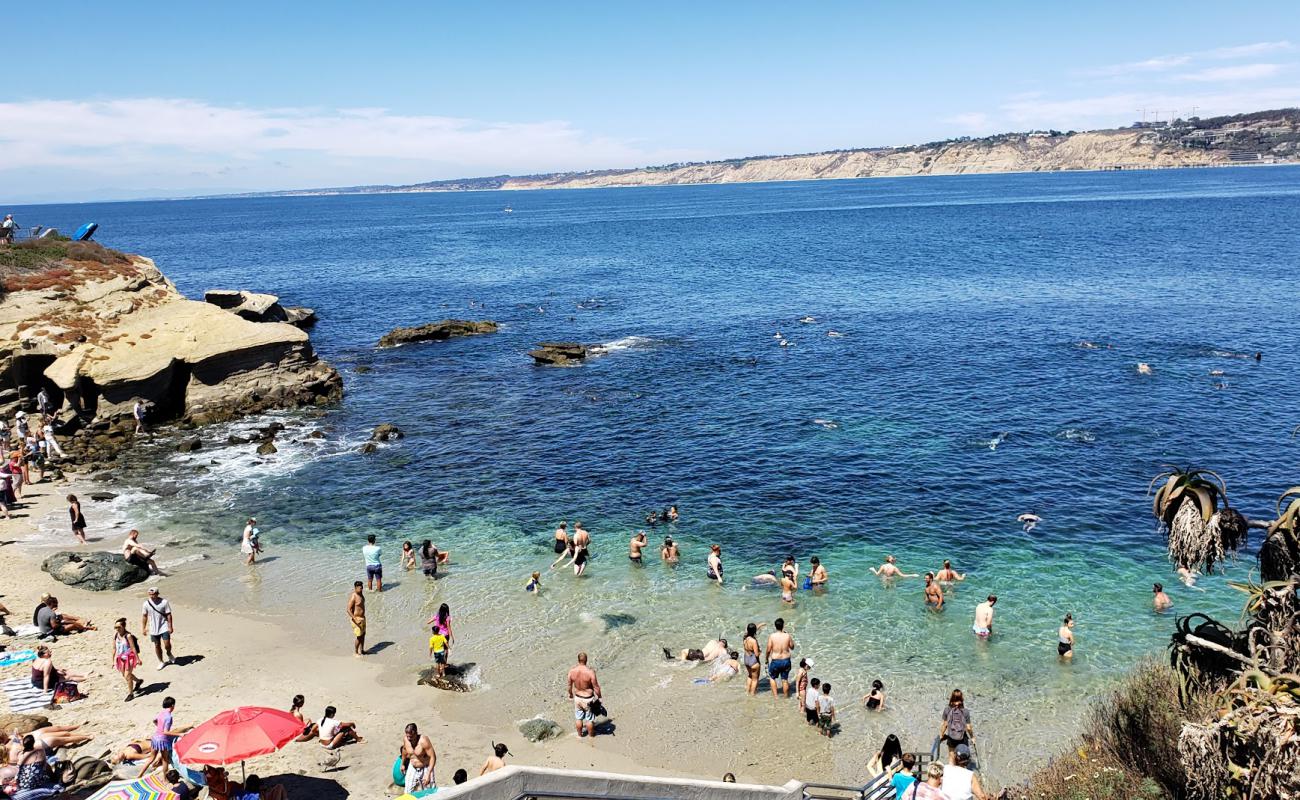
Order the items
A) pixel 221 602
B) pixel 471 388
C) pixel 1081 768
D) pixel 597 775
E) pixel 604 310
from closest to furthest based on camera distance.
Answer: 1. pixel 597 775
2. pixel 1081 768
3. pixel 221 602
4. pixel 471 388
5. pixel 604 310

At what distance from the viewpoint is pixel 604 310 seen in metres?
73.6

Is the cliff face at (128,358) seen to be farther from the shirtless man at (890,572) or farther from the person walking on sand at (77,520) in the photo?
the shirtless man at (890,572)

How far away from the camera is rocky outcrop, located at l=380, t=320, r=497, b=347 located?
203ft

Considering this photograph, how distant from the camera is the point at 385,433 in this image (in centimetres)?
3988

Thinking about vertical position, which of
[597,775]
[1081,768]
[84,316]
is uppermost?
[84,316]

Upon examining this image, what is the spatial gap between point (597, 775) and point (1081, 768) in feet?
27.8

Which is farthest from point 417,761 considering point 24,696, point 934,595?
point 934,595

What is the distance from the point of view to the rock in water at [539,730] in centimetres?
1794

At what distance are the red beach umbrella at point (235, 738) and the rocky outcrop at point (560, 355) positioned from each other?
40.0 m

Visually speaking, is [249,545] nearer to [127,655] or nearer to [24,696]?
[127,655]

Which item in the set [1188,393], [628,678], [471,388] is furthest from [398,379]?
[1188,393]

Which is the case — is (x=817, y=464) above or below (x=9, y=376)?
below

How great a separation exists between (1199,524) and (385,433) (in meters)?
35.4

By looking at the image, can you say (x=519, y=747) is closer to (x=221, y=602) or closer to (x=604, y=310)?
(x=221, y=602)
